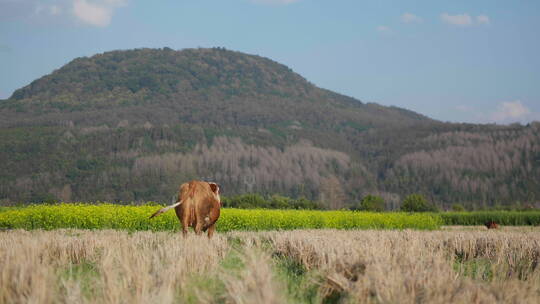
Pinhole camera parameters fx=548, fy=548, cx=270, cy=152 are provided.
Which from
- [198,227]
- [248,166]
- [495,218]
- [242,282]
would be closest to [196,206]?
[198,227]

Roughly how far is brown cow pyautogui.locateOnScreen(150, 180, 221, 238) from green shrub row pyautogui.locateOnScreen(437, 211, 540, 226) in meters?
47.0

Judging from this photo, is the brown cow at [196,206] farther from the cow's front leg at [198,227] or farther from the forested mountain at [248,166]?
the forested mountain at [248,166]

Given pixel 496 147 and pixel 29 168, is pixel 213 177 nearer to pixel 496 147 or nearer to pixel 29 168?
pixel 29 168

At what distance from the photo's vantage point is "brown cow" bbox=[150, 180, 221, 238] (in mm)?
11742

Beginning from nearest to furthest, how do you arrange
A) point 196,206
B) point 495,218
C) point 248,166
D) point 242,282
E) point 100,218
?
point 242,282, point 196,206, point 100,218, point 495,218, point 248,166

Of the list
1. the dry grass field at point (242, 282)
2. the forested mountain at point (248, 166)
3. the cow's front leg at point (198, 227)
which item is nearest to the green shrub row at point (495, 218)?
the cow's front leg at point (198, 227)

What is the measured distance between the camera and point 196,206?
38.9 feet

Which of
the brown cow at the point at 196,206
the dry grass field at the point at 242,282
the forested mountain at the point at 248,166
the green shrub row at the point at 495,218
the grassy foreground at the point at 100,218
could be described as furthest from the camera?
the forested mountain at the point at 248,166

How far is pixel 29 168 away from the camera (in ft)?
431

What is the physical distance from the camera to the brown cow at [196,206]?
11.7m

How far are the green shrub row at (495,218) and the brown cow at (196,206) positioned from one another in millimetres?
46983

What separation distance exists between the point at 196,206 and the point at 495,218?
5117cm

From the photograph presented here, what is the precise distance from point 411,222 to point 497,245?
29096 millimetres

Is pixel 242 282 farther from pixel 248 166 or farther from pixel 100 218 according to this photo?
pixel 248 166
